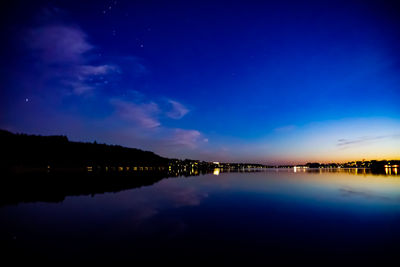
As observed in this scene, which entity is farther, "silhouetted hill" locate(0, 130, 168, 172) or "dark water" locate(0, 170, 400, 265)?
"silhouetted hill" locate(0, 130, 168, 172)

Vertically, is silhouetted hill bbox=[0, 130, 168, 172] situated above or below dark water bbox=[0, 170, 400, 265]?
above

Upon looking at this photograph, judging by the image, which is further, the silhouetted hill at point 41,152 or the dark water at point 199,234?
the silhouetted hill at point 41,152

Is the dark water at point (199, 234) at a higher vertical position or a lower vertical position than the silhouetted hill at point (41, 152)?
lower

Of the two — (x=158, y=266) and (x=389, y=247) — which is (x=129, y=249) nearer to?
(x=158, y=266)

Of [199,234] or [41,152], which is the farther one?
[41,152]

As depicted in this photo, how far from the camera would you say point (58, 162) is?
152m

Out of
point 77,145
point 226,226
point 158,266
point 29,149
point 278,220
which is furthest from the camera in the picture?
point 77,145

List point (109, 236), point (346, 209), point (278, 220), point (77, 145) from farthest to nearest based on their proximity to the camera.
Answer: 1. point (77, 145)
2. point (346, 209)
3. point (278, 220)
4. point (109, 236)

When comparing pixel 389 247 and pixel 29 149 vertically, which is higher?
pixel 29 149

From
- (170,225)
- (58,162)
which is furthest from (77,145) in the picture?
(170,225)

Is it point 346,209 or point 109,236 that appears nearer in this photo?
point 109,236

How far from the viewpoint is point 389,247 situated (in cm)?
1229

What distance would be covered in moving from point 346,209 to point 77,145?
197 metres

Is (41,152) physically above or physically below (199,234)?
above
